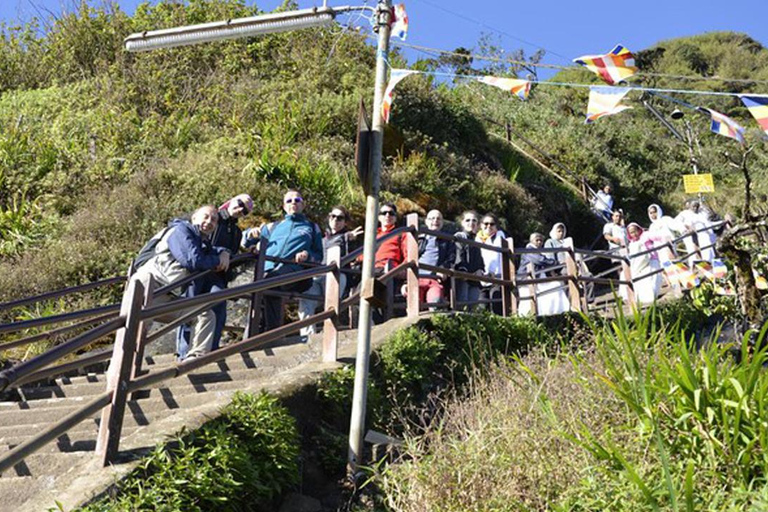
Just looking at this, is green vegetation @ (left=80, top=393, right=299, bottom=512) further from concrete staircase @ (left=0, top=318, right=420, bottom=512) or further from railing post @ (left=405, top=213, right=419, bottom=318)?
railing post @ (left=405, top=213, right=419, bottom=318)

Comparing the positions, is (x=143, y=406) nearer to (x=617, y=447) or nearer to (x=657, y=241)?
(x=617, y=447)

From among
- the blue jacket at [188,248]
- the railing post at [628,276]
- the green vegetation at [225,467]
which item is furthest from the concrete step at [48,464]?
the railing post at [628,276]

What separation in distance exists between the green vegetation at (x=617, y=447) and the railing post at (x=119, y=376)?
1647mm

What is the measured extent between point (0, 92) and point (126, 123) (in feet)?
16.6

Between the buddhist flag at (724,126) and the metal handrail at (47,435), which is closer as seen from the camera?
the metal handrail at (47,435)

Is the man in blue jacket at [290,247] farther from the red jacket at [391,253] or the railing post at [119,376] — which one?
the railing post at [119,376]

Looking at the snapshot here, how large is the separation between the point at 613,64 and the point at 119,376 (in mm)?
5226

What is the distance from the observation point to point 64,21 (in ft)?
69.9

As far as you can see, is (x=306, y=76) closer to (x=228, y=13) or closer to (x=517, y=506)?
(x=228, y=13)

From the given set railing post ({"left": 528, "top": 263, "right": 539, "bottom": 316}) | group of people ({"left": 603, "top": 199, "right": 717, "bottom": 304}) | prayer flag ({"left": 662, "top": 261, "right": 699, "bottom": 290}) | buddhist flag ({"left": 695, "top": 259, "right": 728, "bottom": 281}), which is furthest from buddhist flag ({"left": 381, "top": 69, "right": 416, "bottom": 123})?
prayer flag ({"left": 662, "top": 261, "right": 699, "bottom": 290})

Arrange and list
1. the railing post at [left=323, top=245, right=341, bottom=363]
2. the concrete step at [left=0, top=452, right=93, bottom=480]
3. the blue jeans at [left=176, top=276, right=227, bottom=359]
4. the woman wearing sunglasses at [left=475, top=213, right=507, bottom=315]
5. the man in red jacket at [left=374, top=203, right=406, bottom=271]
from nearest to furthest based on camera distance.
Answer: the concrete step at [left=0, top=452, right=93, bottom=480], the railing post at [left=323, top=245, right=341, bottom=363], the blue jeans at [left=176, top=276, right=227, bottom=359], the man in red jacket at [left=374, top=203, right=406, bottom=271], the woman wearing sunglasses at [left=475, top=213, right=507, bottom=315]

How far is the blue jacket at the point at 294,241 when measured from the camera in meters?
9.82

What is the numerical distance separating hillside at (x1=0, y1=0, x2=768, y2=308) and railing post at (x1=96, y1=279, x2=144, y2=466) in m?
7.51

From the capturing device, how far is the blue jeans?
8406 mm
